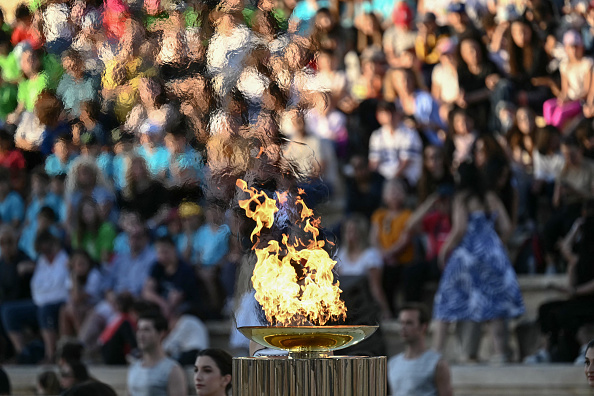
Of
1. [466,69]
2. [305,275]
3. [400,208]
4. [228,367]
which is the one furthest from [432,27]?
[305,275]

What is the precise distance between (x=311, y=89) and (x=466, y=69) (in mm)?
1345

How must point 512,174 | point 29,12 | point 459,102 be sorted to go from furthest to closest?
1. point 29,12
2. point 459,102
3. point 512,174

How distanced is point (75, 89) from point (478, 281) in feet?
14.5

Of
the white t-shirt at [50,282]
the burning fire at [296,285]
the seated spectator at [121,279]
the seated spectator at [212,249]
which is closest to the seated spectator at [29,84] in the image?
the white t-shirt at [50,282]

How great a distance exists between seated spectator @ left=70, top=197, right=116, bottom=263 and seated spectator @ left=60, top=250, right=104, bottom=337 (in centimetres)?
16

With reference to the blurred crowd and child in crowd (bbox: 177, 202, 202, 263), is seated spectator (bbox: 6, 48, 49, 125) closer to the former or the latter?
the blurred crowd

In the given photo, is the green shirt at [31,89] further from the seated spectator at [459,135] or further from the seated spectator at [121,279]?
the seated spectator at [459,135]

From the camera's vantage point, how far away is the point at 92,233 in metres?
8.66

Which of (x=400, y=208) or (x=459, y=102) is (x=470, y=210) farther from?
(x=459, y=102)

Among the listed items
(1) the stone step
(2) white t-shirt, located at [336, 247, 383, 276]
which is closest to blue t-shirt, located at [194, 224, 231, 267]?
(2) white t-shirt, located at [336, 247, 383, 276]

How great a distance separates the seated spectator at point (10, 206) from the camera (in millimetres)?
9211

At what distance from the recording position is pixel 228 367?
15.5 feet

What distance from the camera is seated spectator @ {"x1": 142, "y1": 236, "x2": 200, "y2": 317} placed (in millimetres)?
7719

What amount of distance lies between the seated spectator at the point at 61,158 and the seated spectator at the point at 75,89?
31 cm
